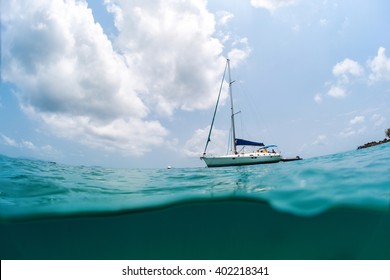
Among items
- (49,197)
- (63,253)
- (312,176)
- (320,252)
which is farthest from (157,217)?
(312,176)

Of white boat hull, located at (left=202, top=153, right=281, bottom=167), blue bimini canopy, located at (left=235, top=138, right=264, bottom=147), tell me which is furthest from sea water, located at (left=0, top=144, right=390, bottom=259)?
blue bimini canopy, located at (left=235, top=138, right=264, bottom=147)

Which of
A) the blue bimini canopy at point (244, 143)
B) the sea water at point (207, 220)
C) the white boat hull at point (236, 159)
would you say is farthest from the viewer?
the blue bimini canopy at point (244, 143)

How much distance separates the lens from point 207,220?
904 centimetres

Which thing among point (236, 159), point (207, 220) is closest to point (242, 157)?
point (236, 159)

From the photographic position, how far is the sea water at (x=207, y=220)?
23.9 ft

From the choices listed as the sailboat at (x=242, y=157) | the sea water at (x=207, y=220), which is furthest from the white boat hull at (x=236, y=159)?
the sea water at (x=207, y=220)

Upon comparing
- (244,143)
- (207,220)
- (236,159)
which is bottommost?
(207,220)

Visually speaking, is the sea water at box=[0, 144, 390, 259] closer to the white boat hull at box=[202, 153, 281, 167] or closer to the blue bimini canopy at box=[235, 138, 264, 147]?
the white boat hull at box=[202, 153, 281, 167]

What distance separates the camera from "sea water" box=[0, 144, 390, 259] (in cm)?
727

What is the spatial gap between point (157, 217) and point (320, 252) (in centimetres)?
562

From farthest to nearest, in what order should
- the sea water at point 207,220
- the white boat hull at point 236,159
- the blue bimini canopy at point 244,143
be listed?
the blue bimini canopy at point 244,143
the white boat hull at point 236,159
the sea water at point 207,220

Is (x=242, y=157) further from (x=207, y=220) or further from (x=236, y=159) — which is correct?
(x=207, y=220)

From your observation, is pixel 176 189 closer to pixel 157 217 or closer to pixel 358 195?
pixel 157 217

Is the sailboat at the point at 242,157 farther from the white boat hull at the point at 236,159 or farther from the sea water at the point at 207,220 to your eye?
the sea water at the point at 207,220
